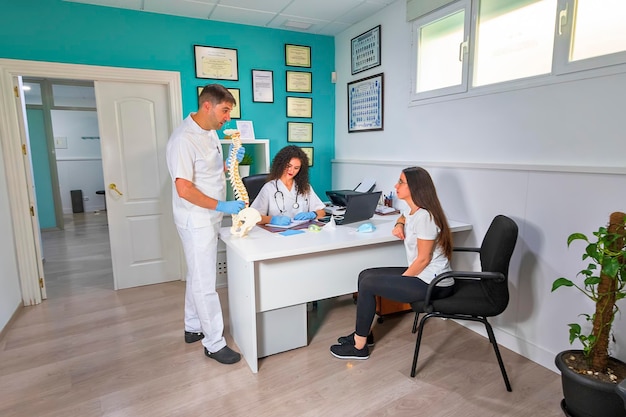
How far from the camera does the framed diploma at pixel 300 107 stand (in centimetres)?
382

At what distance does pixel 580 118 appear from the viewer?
186 centimetres

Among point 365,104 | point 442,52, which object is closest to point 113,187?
point 365,104

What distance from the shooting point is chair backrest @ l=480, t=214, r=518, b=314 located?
1.81m

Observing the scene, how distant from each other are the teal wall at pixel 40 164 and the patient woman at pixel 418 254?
564cm

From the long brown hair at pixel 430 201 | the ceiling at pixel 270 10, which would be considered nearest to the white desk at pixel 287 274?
the long brown hair at pixel 430 201

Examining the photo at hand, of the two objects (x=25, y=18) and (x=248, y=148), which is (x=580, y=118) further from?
(x=25, y=18)

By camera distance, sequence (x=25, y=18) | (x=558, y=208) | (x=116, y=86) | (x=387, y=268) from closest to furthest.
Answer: (x=558, y=208), (x=387, y=268), (x=25, y=18), (x=116, y=86)

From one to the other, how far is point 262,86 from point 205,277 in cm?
227

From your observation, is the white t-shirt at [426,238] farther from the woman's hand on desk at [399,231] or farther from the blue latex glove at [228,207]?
the blue latex glove at [228,207]

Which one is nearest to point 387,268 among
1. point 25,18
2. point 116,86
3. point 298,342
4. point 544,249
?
point 298,342

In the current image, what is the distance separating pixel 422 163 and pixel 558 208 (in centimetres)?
105

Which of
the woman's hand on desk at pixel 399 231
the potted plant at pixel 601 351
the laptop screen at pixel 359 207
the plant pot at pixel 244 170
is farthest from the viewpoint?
the plant pot at pixel 244 170

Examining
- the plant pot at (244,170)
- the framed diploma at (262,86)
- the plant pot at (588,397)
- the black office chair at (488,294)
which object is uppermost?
the framed diploma at (262,86)

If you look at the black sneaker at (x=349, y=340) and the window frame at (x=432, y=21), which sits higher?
the window frame at (x=432, y=21)
